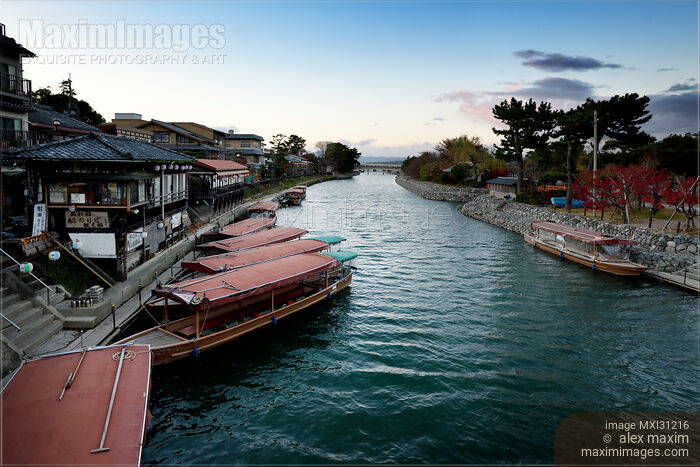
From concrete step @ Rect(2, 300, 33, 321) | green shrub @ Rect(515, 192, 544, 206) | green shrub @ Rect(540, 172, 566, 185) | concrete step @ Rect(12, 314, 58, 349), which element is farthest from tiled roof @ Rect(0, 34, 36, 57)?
green shrub @ Rect(540, 172, 566, 185)

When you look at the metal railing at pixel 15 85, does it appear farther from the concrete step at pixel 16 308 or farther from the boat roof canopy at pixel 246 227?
the concrete step at pixel 16 308

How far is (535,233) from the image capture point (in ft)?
144

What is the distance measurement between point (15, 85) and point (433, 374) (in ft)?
116

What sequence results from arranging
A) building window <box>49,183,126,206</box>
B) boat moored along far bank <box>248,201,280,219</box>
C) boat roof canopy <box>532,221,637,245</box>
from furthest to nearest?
boat moored along far bank <box>248,201,280,219</box>
boat roof canopy <box>532,221,637,245</box>
building window <box>49,183,126,206</box>

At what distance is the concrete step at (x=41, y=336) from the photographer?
48.8ft

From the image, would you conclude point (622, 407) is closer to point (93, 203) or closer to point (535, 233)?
point (93, 203)

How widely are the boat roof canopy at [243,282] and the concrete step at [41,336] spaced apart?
406cm

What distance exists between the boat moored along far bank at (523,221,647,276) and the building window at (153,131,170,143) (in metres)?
60.2

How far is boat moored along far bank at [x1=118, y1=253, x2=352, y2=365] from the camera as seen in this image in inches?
667

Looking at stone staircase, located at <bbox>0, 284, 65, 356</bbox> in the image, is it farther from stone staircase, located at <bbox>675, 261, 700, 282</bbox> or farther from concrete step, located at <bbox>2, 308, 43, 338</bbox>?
stone staircase, located at <bbox>675, 261, 700, 282</bbox>

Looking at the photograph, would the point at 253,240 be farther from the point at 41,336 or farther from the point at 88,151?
the point at 41,336

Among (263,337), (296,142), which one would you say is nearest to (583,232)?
(263,337)

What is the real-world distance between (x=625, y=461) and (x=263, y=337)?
51.6ft

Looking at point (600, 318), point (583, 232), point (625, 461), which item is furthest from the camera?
point (583, 232)
